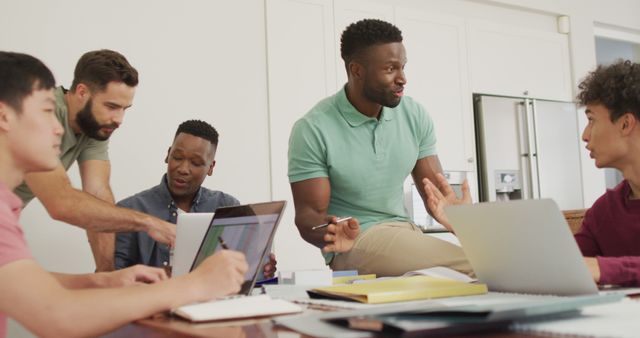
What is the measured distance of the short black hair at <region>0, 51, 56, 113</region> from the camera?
1167 mm

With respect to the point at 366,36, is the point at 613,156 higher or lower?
lower

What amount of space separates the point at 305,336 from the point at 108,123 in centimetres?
196

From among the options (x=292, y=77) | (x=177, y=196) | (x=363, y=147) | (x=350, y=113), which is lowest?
(x=177, y=196)

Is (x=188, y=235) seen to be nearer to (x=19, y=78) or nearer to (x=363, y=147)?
(x=19, y=78)

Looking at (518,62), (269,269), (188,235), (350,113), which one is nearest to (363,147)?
(350,113)

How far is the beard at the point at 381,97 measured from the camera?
6.44 ft

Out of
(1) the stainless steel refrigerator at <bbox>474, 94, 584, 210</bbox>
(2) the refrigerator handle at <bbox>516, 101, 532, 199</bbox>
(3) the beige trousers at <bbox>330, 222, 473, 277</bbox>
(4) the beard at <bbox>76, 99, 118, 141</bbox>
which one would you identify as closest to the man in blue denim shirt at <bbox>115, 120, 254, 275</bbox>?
(4) the beard at <bbox>76, 99, 118, 141</bbox>

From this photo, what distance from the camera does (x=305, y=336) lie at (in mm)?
636

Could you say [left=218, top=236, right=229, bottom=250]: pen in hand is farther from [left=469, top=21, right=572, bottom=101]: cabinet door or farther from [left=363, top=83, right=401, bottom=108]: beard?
[left=469, top=21, right=572, bottom=101]: cabinet door

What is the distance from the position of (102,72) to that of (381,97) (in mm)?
1113

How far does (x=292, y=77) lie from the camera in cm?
396

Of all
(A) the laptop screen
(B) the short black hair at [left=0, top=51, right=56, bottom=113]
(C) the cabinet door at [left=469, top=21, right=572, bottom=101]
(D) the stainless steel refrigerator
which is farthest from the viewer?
(C) the cabinet door at [left=469, top=21, right=572, bottom=101]

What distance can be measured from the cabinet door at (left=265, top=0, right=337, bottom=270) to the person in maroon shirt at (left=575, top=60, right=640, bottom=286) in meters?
2.45

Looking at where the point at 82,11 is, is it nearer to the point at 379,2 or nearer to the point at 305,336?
the point at 379,2
